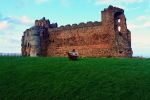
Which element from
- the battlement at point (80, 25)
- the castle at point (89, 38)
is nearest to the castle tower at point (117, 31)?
the castle at point (89, 38)

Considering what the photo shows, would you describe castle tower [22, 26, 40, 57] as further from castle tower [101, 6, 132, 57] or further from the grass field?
the grass field

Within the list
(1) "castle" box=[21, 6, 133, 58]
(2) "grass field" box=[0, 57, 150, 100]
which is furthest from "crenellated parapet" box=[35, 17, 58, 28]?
(2) "grass field" box=[0, 57, 150, 100]

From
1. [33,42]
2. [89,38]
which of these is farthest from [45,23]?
[89,38]

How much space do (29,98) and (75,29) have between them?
701 inches

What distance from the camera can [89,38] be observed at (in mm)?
23406

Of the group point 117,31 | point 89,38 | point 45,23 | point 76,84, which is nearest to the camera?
point 76,84

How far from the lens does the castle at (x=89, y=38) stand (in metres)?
21.7

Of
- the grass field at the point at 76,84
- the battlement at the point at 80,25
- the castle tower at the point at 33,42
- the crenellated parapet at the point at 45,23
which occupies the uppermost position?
the crenellated parapet at the point at 45,23

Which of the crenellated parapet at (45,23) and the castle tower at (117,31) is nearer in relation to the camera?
the castle tower at (117,31)

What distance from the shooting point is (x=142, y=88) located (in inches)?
329

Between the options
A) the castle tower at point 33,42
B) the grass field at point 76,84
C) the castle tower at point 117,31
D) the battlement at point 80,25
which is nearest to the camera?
the grass field at point 76,84

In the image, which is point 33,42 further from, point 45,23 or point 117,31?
point 117,31

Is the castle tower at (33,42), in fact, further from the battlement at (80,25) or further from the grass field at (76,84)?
the grass field at (76,84)

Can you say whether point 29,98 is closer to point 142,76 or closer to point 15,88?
point 15,88
